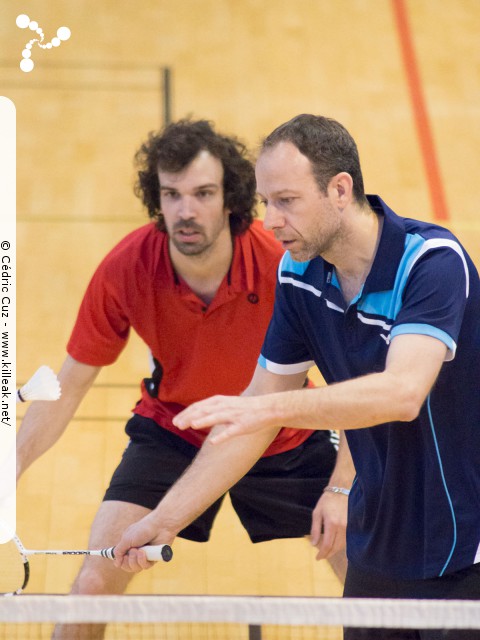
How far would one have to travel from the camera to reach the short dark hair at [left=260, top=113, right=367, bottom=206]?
135 inches

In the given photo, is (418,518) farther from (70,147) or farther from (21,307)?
(70,147)

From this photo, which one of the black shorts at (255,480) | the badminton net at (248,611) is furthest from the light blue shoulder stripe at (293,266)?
the black shorts at (255,480)

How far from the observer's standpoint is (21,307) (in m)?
8.43

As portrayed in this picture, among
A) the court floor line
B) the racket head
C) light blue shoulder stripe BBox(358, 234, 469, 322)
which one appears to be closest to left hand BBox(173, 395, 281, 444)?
light blue shoulder stripe BBox(358, 234, 469, 322)

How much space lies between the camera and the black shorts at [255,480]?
16.5 feet

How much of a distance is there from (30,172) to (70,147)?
0.57m

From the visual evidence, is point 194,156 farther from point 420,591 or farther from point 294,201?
point 420,591

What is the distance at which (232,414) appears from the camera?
294cm

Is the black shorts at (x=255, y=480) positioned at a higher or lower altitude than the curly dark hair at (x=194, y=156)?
lower

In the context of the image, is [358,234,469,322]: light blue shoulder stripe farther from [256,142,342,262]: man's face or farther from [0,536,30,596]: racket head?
[0,536,30,596]: racket head

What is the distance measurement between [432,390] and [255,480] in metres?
1.87

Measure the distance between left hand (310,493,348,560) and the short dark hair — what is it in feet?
5.09

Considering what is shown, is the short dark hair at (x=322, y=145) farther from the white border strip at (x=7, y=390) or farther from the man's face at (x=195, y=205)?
the white border strip at (x=7, y=390)

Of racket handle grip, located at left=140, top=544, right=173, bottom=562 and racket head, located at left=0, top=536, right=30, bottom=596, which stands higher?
racket handle grip, located at left=140, top=544, right=173, bottom=562
